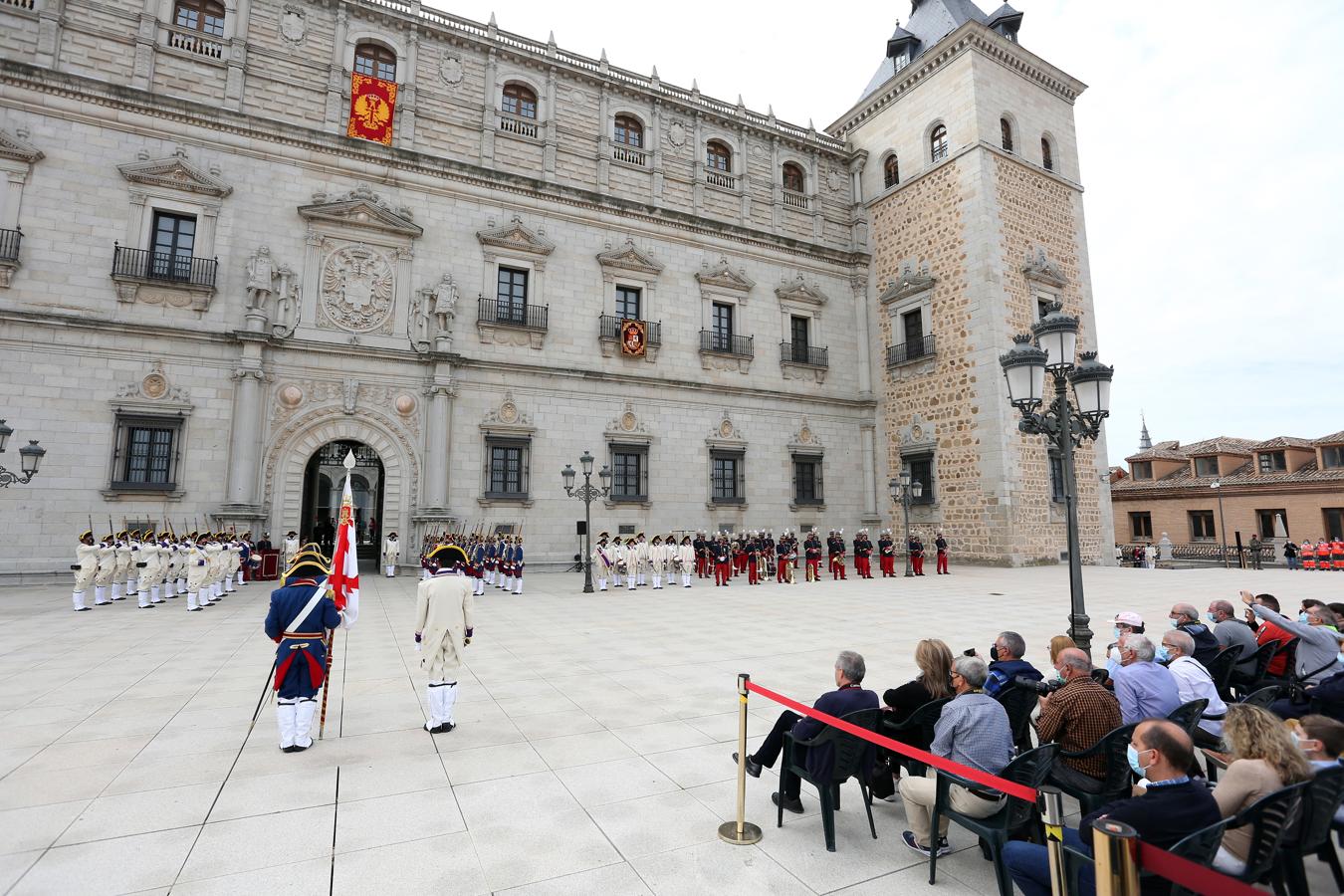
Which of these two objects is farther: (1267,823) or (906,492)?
(906,492)

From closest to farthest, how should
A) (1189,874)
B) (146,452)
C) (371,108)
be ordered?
1. (1189,874)
2. (146,452)
3. (371,108)

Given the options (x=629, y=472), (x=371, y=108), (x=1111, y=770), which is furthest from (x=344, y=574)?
(x=371, y=108)

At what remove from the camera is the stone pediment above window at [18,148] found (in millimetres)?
15812

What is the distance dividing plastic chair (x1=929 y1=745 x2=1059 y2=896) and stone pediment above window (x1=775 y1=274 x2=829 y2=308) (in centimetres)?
2370

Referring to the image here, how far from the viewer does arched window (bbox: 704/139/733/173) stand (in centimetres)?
2564

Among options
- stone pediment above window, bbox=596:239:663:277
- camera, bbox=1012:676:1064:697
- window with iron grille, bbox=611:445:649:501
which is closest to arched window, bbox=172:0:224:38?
stone pediment above window, bbox=596:239:663:277

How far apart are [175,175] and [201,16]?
17.6 feet

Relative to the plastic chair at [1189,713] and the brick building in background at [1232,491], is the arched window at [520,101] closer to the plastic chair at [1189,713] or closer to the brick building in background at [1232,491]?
the plastic chair at [1189,713]

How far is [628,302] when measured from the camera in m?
23.3

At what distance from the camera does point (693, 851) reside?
12.1 feet

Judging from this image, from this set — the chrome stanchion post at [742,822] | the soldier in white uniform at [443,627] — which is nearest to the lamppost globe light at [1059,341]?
the chrome stanchion post at [742,822]

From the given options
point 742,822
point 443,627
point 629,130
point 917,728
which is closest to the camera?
point 742,822

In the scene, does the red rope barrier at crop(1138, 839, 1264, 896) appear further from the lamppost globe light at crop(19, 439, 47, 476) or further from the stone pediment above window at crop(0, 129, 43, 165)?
the stone pediment above window at crop(0, 129, 43, 165)

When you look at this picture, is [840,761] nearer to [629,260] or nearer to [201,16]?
[629,260]
